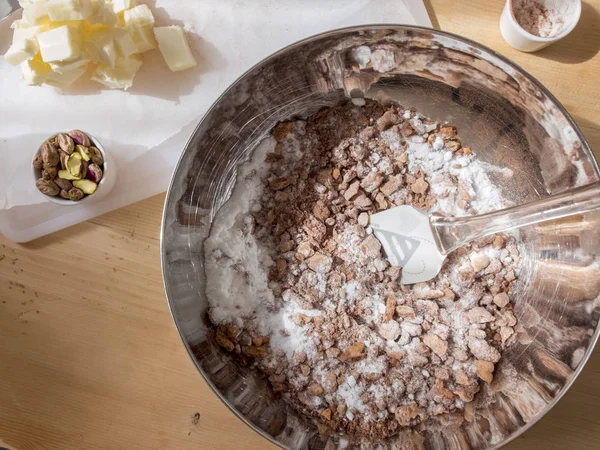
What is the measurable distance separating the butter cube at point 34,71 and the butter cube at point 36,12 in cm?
7

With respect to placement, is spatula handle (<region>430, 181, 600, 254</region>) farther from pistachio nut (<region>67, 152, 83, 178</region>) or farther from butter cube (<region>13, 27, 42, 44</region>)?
butter cube (<region>13, 27, 42, 44</region>)

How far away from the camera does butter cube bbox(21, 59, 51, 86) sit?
0.90 meters

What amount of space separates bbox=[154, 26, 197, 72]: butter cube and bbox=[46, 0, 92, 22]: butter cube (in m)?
0.12

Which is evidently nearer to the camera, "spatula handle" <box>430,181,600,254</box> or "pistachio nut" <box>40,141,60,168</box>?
"spatula handle" <box>430,181,600,254</box>

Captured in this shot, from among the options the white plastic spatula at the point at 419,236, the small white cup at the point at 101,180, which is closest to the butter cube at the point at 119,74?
the small white cup at the point at 101,180

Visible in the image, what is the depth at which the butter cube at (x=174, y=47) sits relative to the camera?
92 centimetres

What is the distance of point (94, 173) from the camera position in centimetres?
91

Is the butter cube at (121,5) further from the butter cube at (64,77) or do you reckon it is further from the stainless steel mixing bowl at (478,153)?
the stainless steel mixing bowl at (478,153)

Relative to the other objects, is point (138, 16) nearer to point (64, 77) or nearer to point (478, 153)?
point (64, 77)

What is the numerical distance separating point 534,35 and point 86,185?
814 millimetres

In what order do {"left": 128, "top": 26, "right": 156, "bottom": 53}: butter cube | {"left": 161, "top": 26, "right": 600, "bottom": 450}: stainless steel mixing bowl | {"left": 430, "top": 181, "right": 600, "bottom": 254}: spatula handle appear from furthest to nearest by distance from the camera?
1. {"left": 128, "top": 26, "right": 156, "bottom": 53}: butter cube
2. {"left": 161, "top": 26, "right": 600, "bottom": 450}: stainless steel mixing bowl
3. {"left": 430, "top": 181, "right": 600, "bottom": 254}: spatula handle

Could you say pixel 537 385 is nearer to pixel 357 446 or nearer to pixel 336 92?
pixel 357 446

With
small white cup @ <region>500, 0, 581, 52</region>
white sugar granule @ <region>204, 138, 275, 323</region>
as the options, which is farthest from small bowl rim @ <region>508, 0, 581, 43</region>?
white sugar granule @ <region>204, 138, 275, 323</region>

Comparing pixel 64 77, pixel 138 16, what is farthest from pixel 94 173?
pixel 138 16
